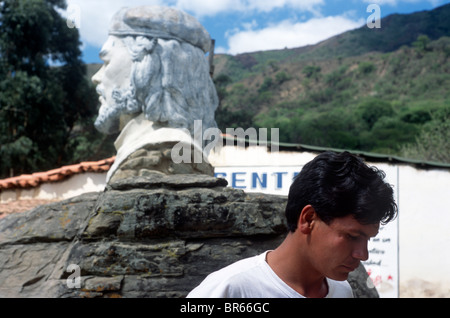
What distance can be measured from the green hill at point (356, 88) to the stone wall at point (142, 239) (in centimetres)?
1749

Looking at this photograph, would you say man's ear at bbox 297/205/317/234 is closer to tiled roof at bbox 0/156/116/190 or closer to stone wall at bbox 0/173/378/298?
stone wall at bbox 0/173/378/298

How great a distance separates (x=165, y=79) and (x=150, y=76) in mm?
116

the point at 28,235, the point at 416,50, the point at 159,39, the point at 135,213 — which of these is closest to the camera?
the point at 135,213

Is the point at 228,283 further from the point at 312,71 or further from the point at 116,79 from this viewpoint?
the point at 312,71

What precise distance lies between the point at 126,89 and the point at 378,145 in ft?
74.8

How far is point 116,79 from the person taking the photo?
3.61 meters

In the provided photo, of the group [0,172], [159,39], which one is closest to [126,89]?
[159,39]

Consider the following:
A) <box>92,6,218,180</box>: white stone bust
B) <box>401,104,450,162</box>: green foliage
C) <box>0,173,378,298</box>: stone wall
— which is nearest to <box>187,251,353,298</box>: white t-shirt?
<box>0,173,378,298</box>: stone wall

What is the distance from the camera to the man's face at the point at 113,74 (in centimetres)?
357

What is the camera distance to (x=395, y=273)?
7.19m

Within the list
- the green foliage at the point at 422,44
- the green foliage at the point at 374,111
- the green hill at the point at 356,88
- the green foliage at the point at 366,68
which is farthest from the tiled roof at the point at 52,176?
the green foliage at the point at 366,68

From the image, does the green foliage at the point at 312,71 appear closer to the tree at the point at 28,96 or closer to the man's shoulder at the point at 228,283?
the tree at the point at 28,96

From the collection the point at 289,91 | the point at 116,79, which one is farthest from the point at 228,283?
the point at 289,91
